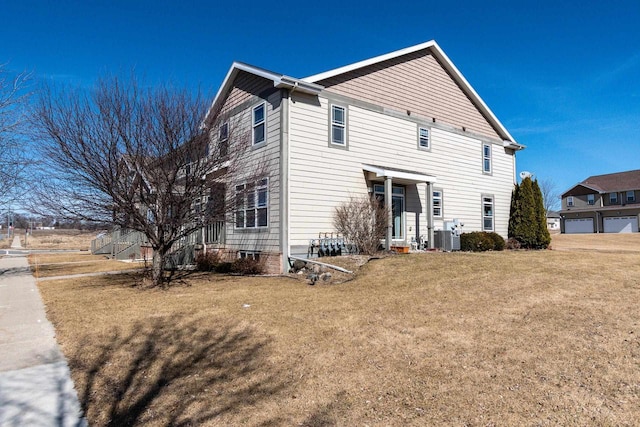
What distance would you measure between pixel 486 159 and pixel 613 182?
110ft

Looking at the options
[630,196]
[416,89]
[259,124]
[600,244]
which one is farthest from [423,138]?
[630,196]

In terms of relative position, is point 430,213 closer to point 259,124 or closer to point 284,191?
point 284,191

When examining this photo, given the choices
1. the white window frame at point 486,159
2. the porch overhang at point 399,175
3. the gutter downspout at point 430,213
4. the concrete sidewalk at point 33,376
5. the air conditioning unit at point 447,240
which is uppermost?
the white window frame at point 486,159

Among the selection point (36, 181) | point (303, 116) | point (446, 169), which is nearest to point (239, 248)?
point (303, 116)

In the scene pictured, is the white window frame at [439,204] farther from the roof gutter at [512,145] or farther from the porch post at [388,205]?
the roof gutter at [512,145]

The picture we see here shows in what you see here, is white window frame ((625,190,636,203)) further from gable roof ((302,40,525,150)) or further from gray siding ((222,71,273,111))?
gray siding ((222,71,273,111))

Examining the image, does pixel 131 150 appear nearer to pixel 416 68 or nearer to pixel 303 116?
pixel 303 116

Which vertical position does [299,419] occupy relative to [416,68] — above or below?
below

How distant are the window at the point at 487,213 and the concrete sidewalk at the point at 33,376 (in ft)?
57.0

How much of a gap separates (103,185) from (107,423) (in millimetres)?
7204

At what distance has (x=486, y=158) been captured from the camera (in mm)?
19422

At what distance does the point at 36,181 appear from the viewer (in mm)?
10094

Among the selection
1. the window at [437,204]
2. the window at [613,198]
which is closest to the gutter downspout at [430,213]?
the window at [437,204]

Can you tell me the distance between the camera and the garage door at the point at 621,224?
39844 millimetres
